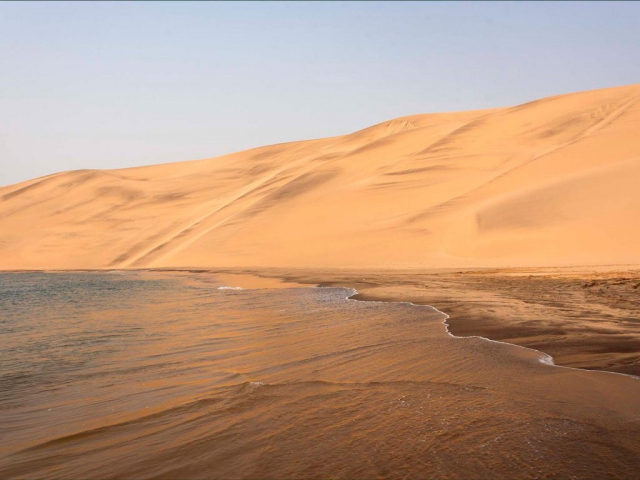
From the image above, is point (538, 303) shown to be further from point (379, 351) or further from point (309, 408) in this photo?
point (309, 408)

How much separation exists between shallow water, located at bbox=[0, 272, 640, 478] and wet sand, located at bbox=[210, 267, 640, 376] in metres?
0.59

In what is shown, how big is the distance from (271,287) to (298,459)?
52.1 feet

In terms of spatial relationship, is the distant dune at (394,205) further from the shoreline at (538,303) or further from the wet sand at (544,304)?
the wet sand at (544,304)

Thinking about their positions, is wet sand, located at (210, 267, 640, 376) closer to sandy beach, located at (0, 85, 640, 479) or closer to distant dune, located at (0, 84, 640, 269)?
sandy beach, located at (0, 85, 640, 479)

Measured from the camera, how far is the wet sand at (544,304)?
7.19 meters

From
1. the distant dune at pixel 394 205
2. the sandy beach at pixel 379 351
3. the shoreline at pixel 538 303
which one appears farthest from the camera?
the distant dune at pixel 394 205

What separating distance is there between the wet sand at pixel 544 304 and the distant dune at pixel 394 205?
4520 mm

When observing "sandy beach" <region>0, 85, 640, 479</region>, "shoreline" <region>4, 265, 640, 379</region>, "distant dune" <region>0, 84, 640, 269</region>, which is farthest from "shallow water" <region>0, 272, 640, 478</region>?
"distant dune" <region>0, 84, 640, 269</region>

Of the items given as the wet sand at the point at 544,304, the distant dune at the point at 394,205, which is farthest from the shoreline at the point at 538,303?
the distant dune at the point at 394,205

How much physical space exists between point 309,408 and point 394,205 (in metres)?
31.2

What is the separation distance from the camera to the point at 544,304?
1138 centimetres

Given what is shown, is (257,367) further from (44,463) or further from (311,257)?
(311,257)

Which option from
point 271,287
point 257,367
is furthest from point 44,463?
point 271,287

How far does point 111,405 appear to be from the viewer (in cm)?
570
